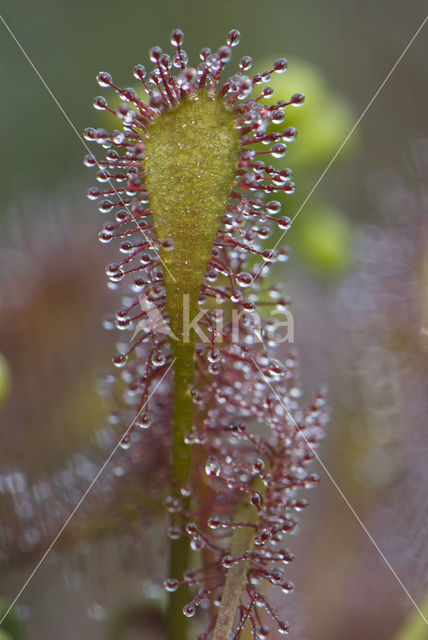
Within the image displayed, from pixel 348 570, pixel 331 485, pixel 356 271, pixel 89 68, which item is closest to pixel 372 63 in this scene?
pixel 89 68

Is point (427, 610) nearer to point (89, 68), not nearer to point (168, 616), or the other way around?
point (168, 616)

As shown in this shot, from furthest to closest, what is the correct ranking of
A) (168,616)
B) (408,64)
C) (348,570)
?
(408,64), (348,570), (168,616)

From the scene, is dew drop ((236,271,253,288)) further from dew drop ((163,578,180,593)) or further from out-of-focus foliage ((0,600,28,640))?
out-of-focus foliage ((0,600,28,640))

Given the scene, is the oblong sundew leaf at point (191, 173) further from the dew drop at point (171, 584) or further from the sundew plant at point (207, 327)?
the dew drop at point (171, 584)

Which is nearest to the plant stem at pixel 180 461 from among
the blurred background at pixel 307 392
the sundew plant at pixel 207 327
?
the sundew plant at pixel 207 327

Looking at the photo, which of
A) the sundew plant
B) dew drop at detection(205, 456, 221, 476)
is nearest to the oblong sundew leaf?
the sundew plant

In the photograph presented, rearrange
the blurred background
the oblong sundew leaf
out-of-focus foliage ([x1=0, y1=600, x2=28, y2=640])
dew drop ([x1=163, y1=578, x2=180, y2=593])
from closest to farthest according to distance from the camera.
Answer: the oblong sundew leaf < dew drop ([x1=163, y1=578, x2=180, y2=593]) < out-of-focus foliage ([x1=0, y1=600, x2=28, y2=640]) < the blurred background

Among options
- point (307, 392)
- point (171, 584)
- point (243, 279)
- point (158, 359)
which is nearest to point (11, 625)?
point (171, 584)

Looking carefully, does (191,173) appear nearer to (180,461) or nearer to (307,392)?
(180,461)
